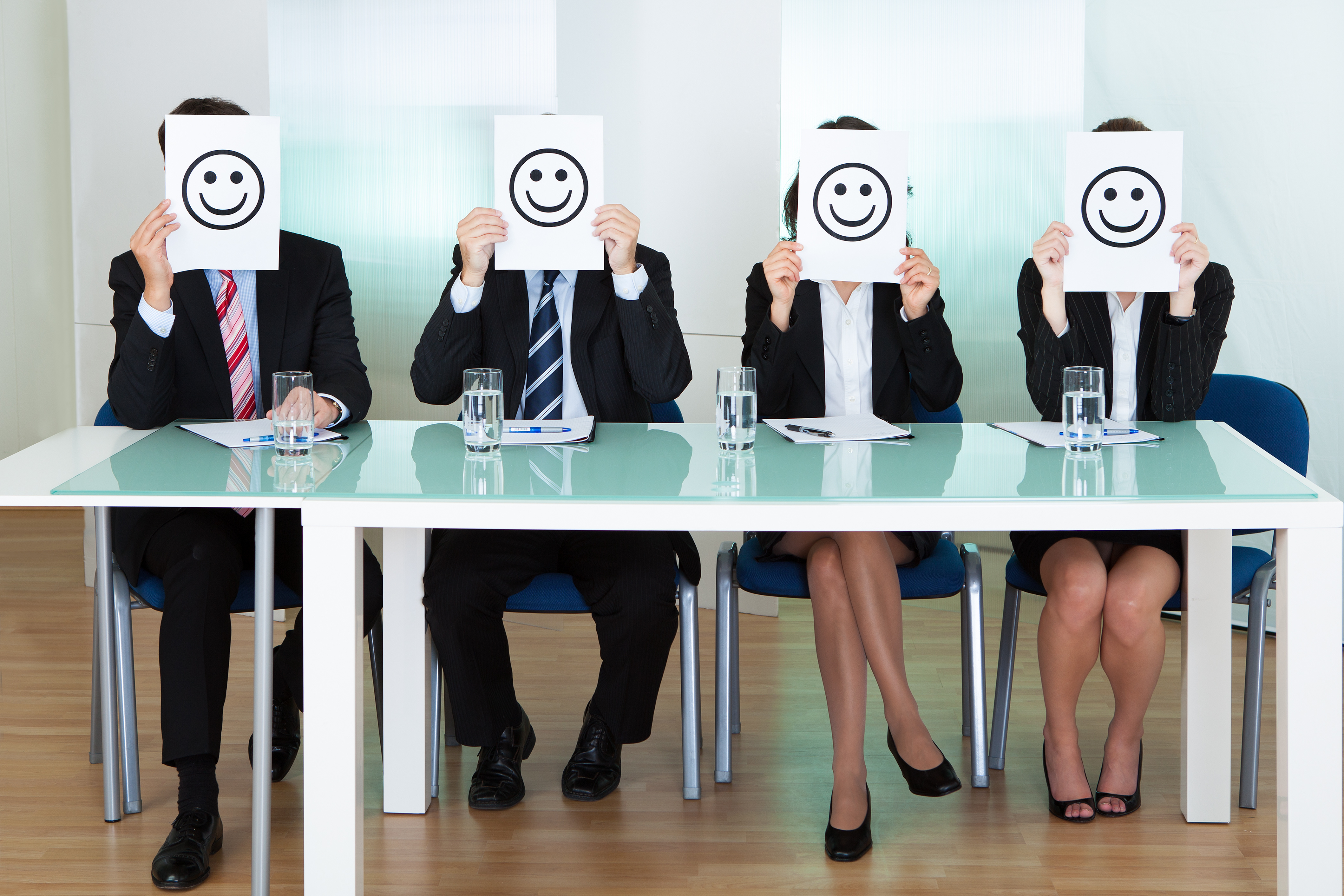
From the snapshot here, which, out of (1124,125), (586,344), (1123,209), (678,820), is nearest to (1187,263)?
(1123,209)

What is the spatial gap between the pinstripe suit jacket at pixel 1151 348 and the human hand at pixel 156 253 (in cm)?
170

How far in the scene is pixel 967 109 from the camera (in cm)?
371

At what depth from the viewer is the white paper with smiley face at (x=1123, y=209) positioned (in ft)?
7.46

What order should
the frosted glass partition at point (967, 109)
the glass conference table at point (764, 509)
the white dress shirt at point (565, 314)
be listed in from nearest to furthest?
1. the glass conference table at point (764, 509)
2. the white dress shirt at point (565, 314)
3. the frosted glass partition at point (967, 109)

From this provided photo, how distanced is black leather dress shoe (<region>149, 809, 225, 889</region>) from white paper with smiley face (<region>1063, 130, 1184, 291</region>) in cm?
188

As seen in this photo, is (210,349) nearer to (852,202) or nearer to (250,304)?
(250,304)

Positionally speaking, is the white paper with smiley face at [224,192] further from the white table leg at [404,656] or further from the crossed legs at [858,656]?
the crossed legs at [858,656]

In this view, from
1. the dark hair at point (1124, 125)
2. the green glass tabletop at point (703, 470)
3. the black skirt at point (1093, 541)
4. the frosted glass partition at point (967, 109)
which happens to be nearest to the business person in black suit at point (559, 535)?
the green glass tabletop at point (703, 470)

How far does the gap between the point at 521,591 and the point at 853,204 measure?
38.7 inches

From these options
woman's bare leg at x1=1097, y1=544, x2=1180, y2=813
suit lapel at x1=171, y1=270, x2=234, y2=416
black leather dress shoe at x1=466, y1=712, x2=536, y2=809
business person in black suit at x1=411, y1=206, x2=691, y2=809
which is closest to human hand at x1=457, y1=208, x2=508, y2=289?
business person in black suit at x1=411, y1=206, x2=691, y2=809

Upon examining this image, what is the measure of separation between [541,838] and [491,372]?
88cm

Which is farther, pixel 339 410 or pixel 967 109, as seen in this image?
pixel 967 109

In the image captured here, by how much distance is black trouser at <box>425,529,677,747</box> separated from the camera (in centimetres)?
232

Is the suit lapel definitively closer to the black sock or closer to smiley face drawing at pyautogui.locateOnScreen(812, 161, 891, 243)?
the black sock
